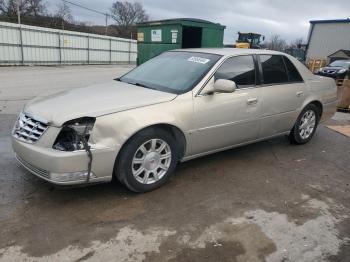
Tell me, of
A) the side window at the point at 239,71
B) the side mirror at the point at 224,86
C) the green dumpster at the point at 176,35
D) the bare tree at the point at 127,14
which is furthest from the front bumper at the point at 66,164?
the bare tree at the point at 127,14

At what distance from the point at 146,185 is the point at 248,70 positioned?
2.14m

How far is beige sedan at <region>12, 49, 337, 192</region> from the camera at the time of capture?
11.0ft

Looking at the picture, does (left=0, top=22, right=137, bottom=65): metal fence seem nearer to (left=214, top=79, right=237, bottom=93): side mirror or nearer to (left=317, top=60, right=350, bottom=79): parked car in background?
(left=317, top=60, right=350, bottom=79): parked car in background

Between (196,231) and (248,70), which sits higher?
(248,70)

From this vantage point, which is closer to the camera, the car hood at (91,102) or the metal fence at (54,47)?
the car hood at (91,102)

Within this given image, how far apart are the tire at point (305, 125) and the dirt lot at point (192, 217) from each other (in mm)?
939

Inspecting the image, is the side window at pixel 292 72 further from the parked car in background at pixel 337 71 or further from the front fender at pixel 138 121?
the parked car in background at pixel 337 71

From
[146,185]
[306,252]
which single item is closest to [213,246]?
[306,252]

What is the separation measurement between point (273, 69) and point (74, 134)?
10.3 ft

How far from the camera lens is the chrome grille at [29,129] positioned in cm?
342

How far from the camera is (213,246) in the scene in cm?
301

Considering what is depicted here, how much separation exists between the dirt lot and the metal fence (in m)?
20.1

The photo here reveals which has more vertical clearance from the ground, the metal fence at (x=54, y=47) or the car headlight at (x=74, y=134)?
the car headlight at (x=74, y=134)

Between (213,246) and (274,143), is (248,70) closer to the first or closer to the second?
(274,143)
